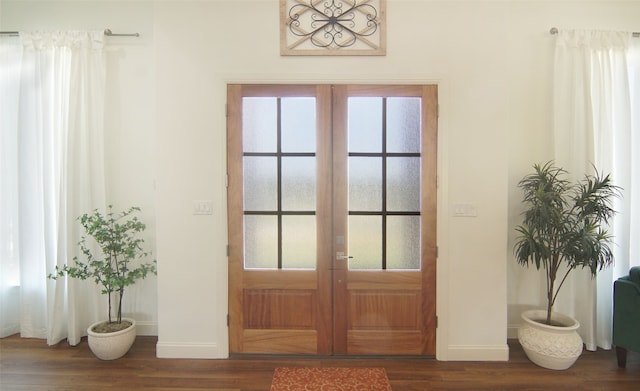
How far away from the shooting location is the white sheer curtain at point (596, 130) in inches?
124

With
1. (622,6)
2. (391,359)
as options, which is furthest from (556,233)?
(622,6)

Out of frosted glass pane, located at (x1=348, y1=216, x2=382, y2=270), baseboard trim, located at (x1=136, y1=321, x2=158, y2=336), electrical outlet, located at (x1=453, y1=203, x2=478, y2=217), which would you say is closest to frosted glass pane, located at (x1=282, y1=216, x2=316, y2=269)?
frosted glass pane, located at (x1=348, y1=216, x2=382, y2=270)

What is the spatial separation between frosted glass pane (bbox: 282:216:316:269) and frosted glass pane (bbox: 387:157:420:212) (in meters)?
0.72

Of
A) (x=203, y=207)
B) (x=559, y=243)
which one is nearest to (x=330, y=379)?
(x=203, y=207)

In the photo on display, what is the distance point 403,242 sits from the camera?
9.93ft

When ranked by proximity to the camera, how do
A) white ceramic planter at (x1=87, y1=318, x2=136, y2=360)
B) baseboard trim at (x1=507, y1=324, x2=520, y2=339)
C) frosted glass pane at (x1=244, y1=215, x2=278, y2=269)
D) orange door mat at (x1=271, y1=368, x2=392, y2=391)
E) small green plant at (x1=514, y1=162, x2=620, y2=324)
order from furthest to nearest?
baseboard trim at (x1=507, y1=324, x2=520, y2=339), frosted glass pane at (x1=244, y1=215, x2=278, y2=269), white ceramic planter at (x1=87, y1=318, x2=136, y2=360), small green plant at (x1=514, y1=162, x2=620, y2=324), orange door mat at (x1=271, y1=368, x2=392, y2=391)

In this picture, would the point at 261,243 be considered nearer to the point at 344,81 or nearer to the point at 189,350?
the point at 189,350

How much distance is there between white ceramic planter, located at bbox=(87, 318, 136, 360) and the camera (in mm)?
2941

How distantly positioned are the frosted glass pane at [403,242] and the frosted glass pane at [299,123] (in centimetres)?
96

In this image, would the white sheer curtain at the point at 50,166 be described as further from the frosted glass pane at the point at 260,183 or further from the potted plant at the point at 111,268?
the frosted glass pane at the point at 260,183

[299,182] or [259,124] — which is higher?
[259,124]

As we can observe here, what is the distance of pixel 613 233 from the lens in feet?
10.5

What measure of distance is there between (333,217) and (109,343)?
85.0 inches

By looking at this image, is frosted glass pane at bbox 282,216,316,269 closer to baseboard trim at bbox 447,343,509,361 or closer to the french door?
the french door
